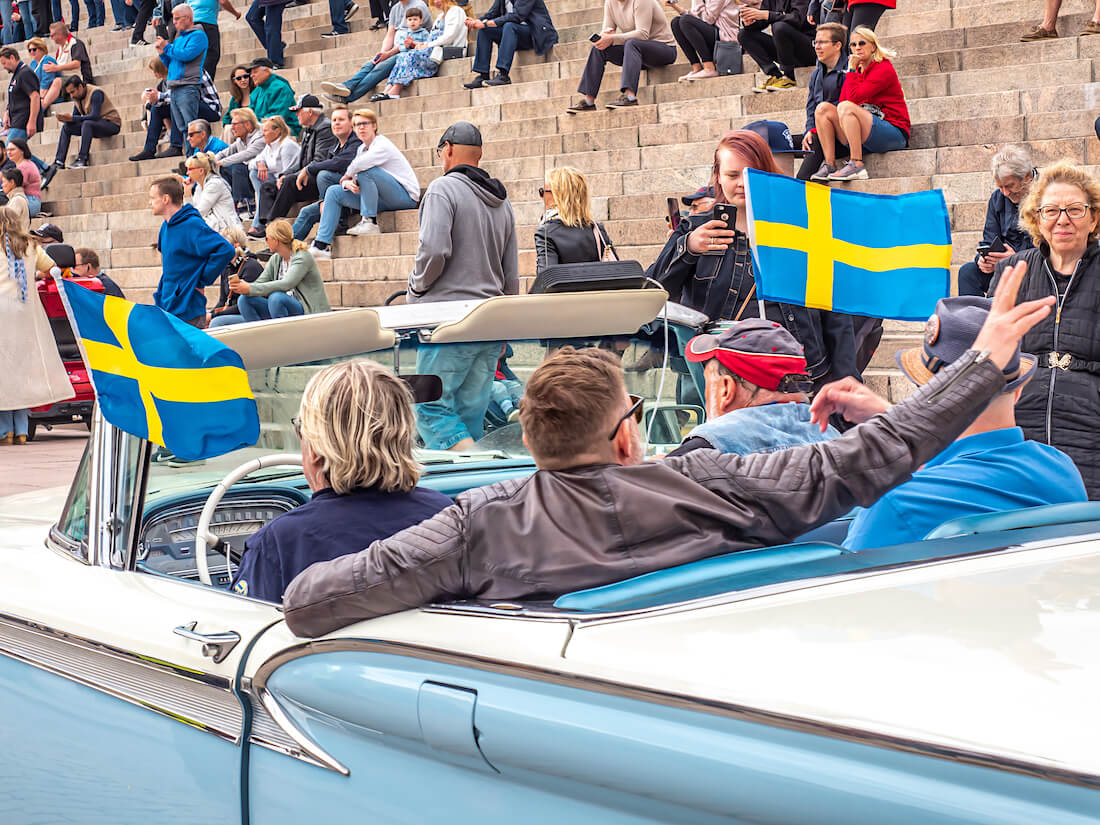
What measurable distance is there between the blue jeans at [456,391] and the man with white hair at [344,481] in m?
0.61

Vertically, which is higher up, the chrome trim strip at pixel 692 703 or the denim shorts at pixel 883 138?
the denim shorts at pixel 883 138

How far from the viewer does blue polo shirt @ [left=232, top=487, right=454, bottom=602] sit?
2.45m

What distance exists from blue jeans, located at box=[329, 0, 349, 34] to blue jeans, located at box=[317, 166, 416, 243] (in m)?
6.92

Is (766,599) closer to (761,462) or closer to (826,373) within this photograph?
(761,462)

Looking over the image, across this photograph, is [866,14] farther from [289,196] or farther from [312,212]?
[289,196]

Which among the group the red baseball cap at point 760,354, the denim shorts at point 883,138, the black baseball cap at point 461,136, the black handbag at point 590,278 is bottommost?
the red baseball cap at point 760,354

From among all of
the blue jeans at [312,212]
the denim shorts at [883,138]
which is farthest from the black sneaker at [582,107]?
the denim shorts at [883,138]

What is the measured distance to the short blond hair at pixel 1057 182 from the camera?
14.7 feet

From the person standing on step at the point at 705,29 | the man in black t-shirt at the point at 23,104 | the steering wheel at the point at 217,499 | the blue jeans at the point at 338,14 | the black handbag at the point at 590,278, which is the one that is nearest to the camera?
the steering wheel at the point at 217,499

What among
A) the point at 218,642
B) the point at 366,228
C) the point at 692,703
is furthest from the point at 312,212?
the point at 692,703

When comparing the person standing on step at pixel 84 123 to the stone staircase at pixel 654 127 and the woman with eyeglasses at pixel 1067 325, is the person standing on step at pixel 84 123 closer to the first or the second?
the stone staircase at pixel 654 127

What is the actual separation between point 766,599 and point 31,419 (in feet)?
35.9

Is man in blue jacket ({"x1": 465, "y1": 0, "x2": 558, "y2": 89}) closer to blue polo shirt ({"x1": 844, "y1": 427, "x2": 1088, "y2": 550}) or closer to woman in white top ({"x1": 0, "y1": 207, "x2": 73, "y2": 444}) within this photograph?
woman in white top ({"x1": 0, "y1": 207, "x2": 73, "y2": 444})

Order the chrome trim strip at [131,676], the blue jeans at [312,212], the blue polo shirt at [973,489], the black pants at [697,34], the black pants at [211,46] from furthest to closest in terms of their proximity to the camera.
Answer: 1. the black pants at [211,46]
2. the blue jeans at [312,212]
3. the black pants at [697,34]
4. the blue polo shirt at [973,489]
5. the chrome trim strip at [131,676]
